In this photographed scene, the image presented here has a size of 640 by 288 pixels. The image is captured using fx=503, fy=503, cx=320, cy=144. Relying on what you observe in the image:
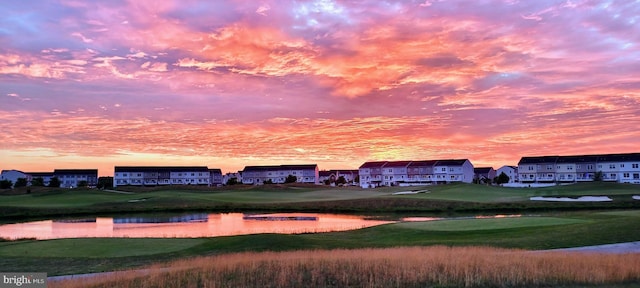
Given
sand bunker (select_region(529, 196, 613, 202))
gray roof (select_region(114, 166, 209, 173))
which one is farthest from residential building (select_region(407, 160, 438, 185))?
sand bunker (select_region(529, 196, 613, 202))

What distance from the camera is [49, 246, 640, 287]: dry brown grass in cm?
1411

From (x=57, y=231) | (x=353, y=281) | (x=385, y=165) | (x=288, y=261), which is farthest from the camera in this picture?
(x=385, y=165)

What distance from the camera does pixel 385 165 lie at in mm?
170000

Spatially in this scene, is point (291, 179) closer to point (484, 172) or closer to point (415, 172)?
point (415, 172)

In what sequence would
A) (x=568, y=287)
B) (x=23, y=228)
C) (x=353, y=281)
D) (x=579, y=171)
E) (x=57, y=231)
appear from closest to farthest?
(x=568, y=287) → (x=353, y=281) → (x=57, y=231) → (x=23, y=228) → (x=579, y=171)

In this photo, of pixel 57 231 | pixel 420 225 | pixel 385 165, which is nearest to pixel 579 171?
pixel 385 165

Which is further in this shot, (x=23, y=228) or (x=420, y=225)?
(x=23, y=228)

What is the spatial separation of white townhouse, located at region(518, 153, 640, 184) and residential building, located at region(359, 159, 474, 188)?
1743 centimetres

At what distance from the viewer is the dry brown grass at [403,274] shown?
1411 centimetres

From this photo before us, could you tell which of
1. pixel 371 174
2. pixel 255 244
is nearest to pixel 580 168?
pixel 371 174

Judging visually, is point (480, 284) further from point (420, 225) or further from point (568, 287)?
point (420, 225)

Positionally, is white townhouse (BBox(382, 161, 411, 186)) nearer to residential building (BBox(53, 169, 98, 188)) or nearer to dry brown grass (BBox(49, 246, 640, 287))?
residential building (BBox(53, 169, 98, 188))

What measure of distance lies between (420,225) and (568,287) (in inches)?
954

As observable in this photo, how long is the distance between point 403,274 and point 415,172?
491 ft
